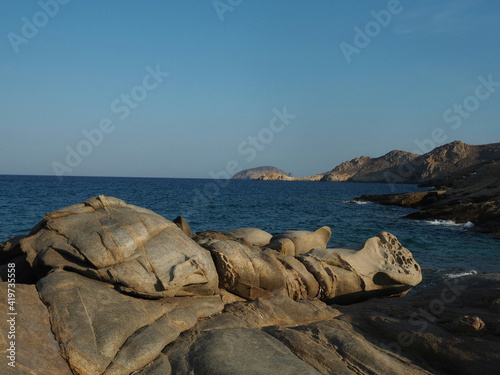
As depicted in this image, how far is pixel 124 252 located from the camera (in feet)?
27.4

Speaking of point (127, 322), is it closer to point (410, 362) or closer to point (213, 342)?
point (213, 342)

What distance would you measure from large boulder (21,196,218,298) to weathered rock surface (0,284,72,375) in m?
1.35

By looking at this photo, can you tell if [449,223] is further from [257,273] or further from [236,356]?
[236,356]

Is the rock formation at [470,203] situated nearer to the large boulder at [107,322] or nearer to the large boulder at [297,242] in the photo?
the large boulder at [297,242]

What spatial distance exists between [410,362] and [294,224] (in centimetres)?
2606

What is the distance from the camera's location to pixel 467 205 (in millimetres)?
34625

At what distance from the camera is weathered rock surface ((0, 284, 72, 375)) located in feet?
17.8

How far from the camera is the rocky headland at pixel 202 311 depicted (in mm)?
6234

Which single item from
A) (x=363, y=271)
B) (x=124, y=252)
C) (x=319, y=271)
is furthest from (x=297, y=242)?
(x=124, y=252)

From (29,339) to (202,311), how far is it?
3.27 meters

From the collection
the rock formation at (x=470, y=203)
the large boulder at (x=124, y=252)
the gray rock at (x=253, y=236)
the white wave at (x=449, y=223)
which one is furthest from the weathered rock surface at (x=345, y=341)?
the white wave at (x=449, y=223)

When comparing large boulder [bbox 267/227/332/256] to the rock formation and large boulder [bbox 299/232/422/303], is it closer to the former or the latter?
large boulder [bbox 299/232/422/303]

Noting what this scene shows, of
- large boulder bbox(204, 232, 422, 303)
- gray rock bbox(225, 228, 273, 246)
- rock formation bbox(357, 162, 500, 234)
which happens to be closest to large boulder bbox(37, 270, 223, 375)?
large boulder bbox(204, 232, 422, 303)

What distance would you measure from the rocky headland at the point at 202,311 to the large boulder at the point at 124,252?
0.02m
